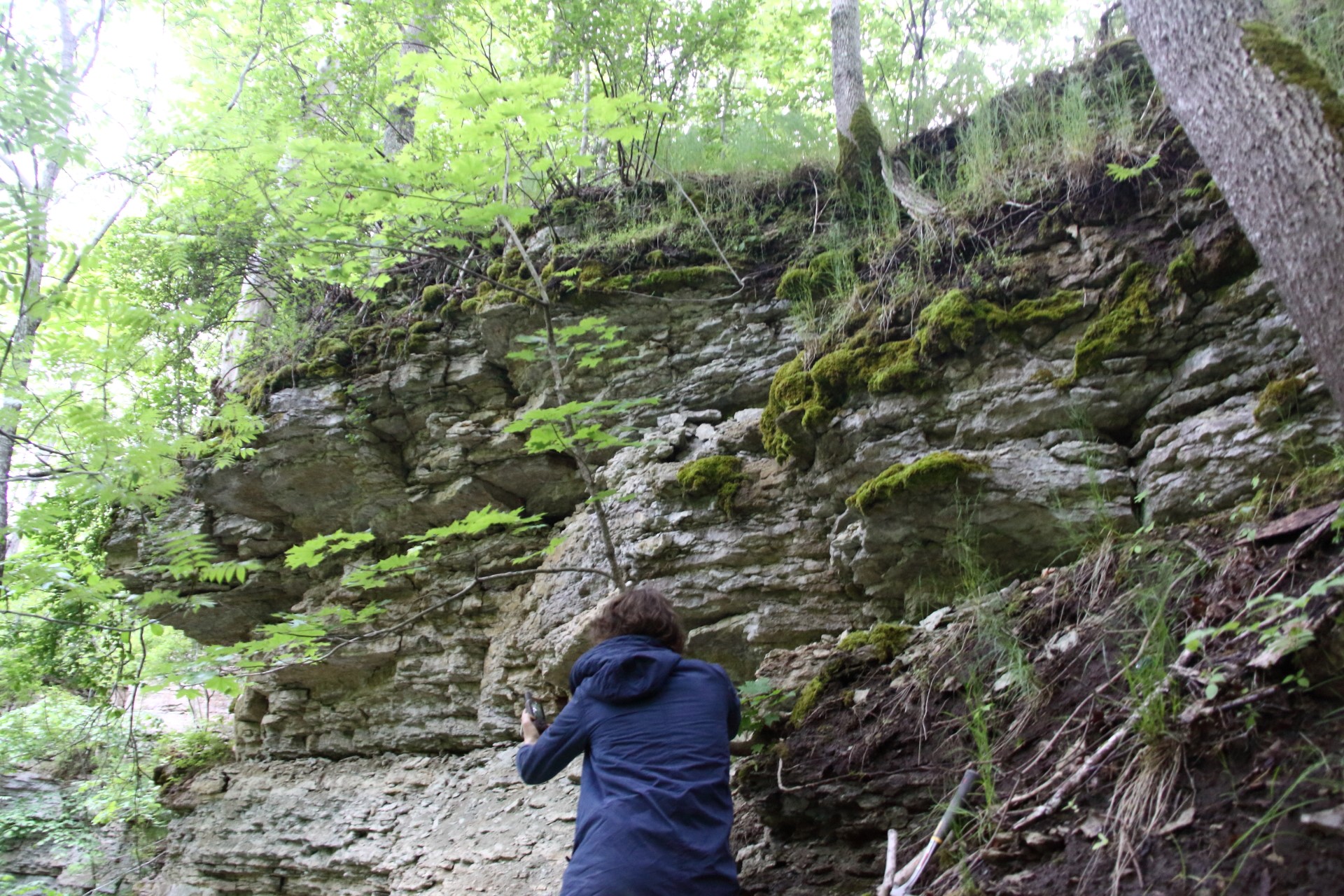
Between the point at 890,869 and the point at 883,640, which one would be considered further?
the point at 883,640

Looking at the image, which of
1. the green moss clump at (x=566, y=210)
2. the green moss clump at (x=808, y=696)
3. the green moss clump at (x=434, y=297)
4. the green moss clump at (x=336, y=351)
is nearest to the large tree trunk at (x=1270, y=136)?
the green moss clump at (x=808, y=696)

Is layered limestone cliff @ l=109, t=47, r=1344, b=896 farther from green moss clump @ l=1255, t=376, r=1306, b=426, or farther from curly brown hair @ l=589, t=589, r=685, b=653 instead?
curly brown hair @ l=589, t=589, r=685, b=653

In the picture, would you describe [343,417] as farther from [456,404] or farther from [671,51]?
[671,51]

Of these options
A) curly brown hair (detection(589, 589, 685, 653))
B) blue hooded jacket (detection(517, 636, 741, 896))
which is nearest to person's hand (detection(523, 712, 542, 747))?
blue hooded jacket (detection(517, 636, 741, 896))

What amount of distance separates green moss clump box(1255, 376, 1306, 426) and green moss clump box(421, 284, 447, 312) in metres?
6.49

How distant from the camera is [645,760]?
2.97 metres

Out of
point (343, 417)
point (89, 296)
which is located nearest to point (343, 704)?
point (343, 417)

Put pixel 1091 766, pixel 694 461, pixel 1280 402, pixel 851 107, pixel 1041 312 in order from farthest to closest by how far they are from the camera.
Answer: pixel 851 107 < pixel 694 461 < pixel 1041 312 < pixel 1280 402 < pixel 1091 766

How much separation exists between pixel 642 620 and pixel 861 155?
5004 mm

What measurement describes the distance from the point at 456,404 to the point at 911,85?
5229mm

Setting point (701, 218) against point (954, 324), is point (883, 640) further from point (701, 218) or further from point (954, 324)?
point (701, 218)

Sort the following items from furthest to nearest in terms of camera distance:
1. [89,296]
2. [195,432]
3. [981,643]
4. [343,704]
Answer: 1. [195,432]
2. [343,704]
3. [89,296]
4. [981,643]

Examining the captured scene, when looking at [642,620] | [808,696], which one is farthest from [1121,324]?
[642,620]

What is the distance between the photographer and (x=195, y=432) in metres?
8.17
